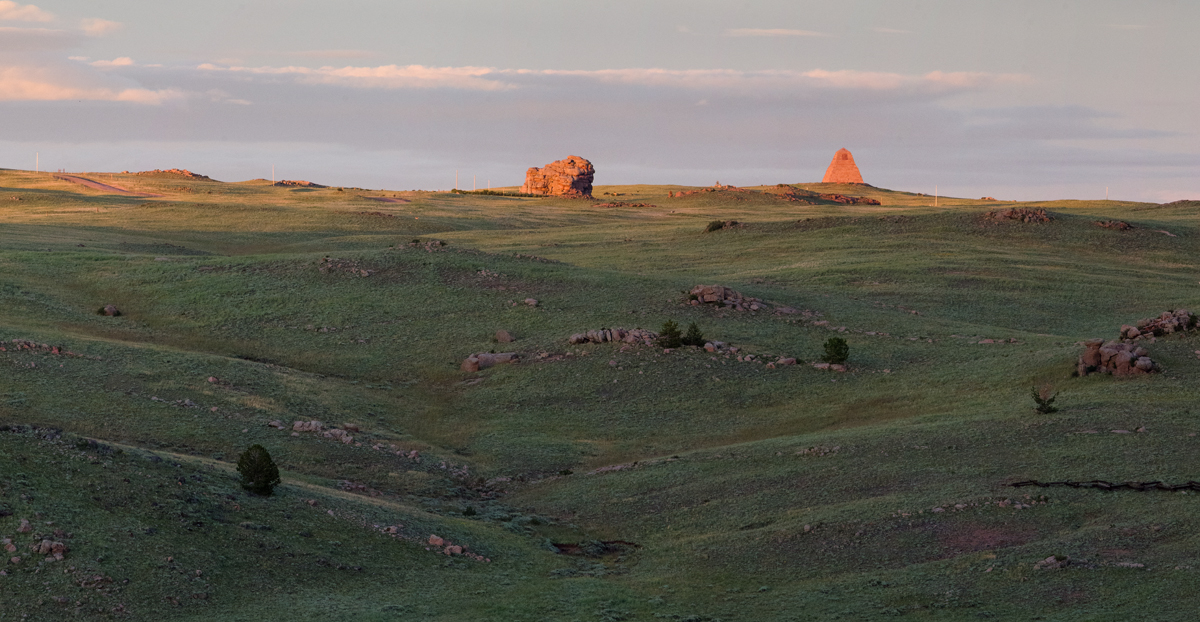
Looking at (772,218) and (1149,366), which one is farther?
(772,218)

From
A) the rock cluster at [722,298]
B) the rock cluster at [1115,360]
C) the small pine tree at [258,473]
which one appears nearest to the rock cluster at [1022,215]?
the rock cluster at [722,298]

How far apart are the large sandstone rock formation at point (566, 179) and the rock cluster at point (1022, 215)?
72.4 metres

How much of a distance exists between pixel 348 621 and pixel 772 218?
9376 cm

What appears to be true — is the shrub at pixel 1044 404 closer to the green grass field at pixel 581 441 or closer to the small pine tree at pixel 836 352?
the green grass field at pixel 581 441

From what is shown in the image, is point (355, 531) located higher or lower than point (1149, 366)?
lower

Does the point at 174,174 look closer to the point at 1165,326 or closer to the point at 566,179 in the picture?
the point at 566,179

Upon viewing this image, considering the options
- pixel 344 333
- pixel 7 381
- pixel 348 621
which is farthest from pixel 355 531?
pixel 344 333

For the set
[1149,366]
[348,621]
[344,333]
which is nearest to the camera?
[348,621]

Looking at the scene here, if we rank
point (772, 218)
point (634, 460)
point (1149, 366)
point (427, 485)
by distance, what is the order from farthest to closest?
point (772, 218)
point (1149, 366)
point (634, 460)
point (427, 485)

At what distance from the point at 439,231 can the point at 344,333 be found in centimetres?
4736

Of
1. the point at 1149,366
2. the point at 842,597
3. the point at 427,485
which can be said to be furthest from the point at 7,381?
the point at 1149,366

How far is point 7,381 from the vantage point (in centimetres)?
3070

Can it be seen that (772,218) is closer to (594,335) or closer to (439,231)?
(439,231)

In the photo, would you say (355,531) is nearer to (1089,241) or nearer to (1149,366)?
(1149,366)
